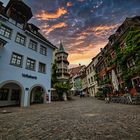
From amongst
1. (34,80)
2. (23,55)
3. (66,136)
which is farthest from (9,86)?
(66,136)

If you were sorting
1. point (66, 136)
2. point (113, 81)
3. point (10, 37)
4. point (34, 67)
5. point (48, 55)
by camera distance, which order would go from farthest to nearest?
point (113, 81), point (48, 55), point (34, 67), point (10, 37), point (66, 136)

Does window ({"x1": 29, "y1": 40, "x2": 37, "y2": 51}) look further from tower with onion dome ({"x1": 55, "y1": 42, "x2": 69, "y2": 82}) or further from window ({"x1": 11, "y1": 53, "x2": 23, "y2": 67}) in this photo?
tower with onion dome ({"x1": 55, "y1": 42, "x2": 69, "y2": 82})

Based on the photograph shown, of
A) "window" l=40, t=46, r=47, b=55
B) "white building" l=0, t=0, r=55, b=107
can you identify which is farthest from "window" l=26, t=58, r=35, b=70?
"window" l=40, t=46, r=47, b=55

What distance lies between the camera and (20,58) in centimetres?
1833

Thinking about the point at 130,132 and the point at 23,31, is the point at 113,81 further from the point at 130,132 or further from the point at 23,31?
the point at 130,132

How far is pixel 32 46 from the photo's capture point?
68.3 feet

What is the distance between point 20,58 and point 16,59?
0.77 m

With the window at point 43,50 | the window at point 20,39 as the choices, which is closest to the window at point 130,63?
the window at point 43,50

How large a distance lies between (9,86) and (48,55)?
8931 millimetres

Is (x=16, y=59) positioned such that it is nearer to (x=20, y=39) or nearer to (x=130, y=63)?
(x=20, y=39)

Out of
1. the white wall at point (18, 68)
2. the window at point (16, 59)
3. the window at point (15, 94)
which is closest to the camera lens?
the white wall at point (18, 68)

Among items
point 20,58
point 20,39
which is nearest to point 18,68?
point 20,58

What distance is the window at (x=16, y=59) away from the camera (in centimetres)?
1720

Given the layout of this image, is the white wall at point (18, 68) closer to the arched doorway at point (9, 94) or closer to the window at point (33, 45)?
the window at point (33, 45)
